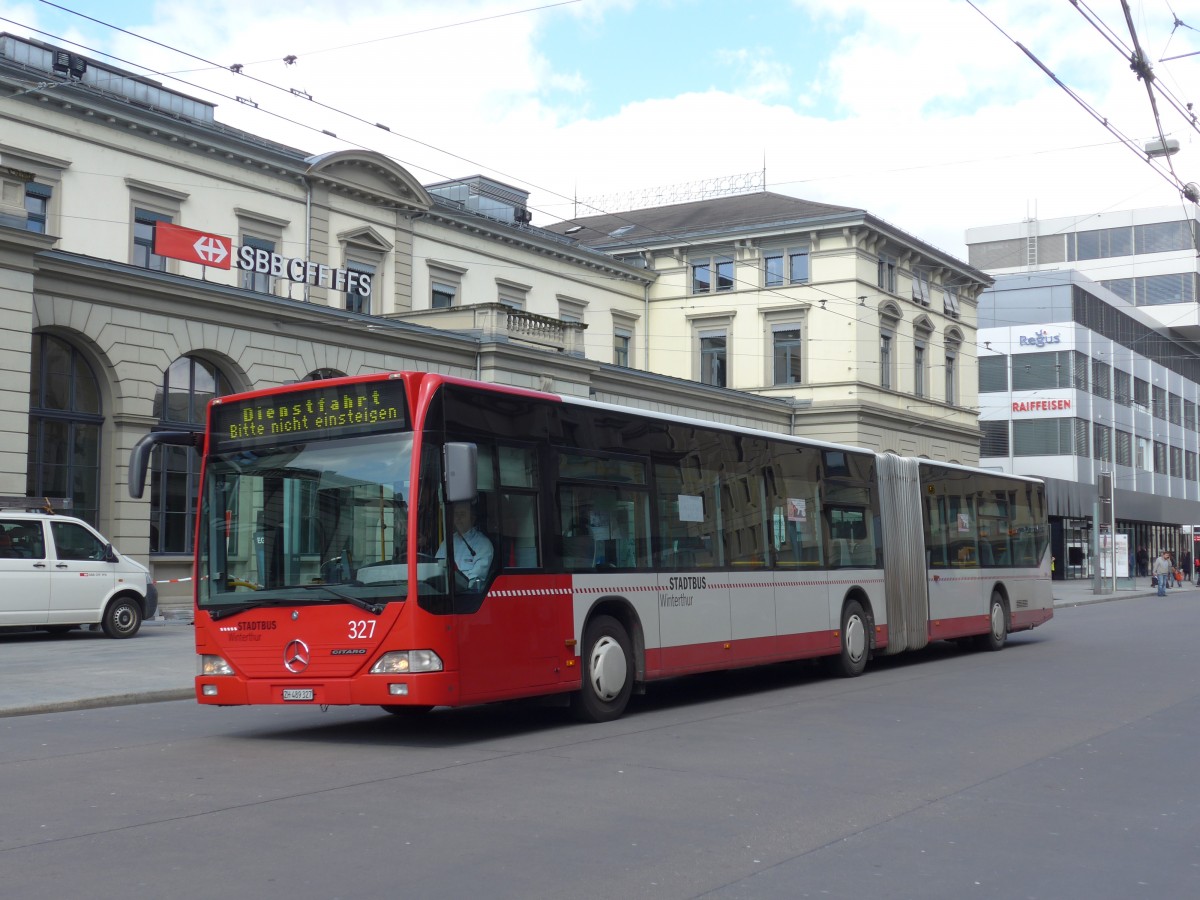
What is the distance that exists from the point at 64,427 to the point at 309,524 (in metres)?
18.4

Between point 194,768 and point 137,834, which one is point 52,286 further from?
point 137,834

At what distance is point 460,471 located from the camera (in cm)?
1028

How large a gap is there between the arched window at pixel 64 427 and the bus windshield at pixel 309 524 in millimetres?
16721

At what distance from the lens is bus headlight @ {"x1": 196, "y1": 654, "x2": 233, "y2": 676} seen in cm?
1134

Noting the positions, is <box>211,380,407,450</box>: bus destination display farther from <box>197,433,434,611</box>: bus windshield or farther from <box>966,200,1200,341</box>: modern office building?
<box>966,200,1200,341</box>: modern office building

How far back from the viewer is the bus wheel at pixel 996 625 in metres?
22.2

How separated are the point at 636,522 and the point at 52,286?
17457 millimetres

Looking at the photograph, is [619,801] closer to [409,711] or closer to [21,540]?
[409,711]

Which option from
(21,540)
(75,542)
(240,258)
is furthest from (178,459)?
(21,540)

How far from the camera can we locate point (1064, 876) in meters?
6.61

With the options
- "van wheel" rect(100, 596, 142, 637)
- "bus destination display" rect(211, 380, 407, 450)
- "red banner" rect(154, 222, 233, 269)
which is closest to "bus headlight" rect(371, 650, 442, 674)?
"bus destination display" rect(211, 380, 407, 450)

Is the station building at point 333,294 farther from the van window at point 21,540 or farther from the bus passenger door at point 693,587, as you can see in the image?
the bus passenger door at point 693,587

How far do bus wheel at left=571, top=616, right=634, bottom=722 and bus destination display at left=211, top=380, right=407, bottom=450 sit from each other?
291cm

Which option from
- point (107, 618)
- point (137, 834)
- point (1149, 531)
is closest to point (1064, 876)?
point (137, 834)
